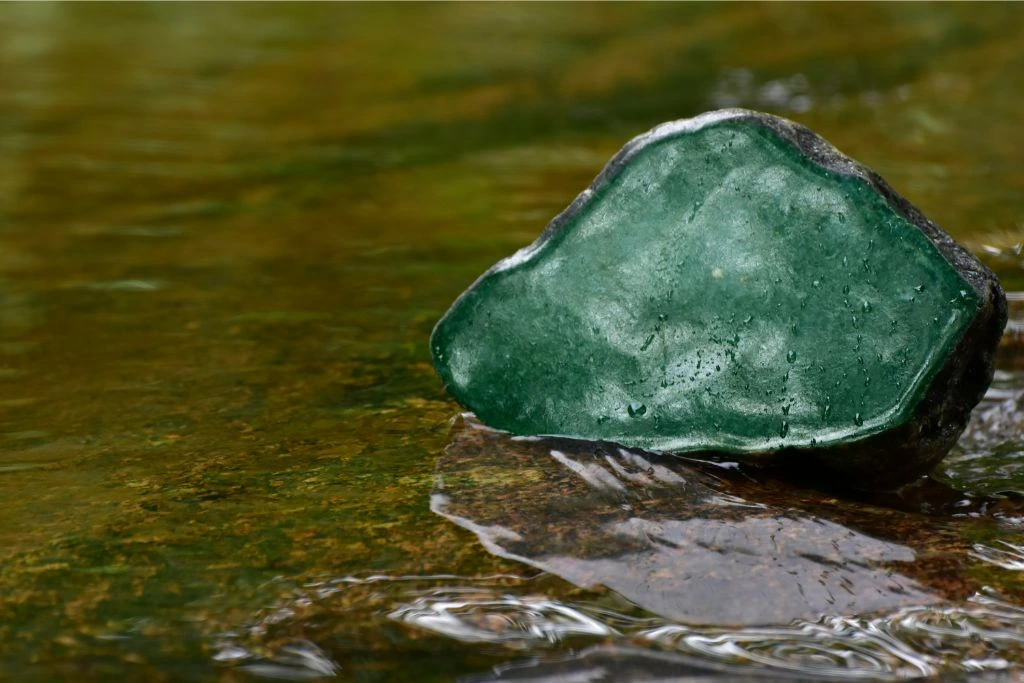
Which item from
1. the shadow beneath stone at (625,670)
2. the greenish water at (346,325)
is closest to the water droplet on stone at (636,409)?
the greenish water at (346,325)

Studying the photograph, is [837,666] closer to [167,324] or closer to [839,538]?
[839,538]

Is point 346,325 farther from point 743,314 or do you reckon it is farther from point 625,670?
point 625,670

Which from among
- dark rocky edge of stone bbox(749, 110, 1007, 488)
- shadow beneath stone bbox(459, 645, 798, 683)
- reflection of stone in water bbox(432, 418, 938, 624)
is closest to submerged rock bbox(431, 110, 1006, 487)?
dark rocky edge of stone bbox(749, 110, 1007, 488)

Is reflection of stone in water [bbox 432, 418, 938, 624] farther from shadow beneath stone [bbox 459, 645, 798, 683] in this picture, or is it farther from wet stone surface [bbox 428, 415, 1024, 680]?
shadow beneath stone [bbox 459, 645, 798, 683]

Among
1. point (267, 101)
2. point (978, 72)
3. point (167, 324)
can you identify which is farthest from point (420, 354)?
point (978, 72)

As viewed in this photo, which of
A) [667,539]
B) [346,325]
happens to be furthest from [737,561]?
[346,325]

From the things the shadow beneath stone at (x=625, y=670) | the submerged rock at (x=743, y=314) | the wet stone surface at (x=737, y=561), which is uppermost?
the submerged rock at (x=743, y=314)

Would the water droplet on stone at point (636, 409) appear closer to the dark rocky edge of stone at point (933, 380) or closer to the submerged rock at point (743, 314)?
the submerged rock at point (743, 314)
